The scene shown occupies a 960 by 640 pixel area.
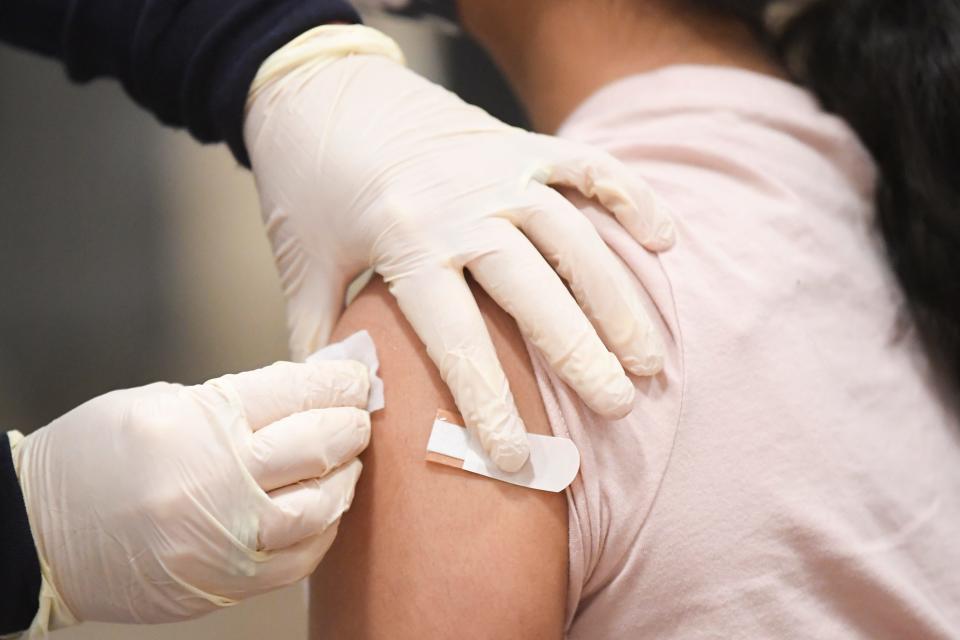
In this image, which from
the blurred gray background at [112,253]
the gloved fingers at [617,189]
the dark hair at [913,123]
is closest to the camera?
the gloved fingers at [617,189]

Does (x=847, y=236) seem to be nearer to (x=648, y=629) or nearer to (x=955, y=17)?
(x=955, y=17)

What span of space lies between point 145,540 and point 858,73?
895 millimetres

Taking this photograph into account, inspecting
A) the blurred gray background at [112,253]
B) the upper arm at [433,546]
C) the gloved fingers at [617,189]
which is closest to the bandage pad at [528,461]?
the upper arm at [433,546]

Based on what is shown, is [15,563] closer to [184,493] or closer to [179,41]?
[184,493]

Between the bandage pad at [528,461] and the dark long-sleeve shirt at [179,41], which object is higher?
the dark long-sleeve shirt at [179,41]

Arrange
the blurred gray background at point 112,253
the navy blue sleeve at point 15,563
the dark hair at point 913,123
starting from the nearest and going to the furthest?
the navy blue sleeve at point 15,563, the dark hair at point 913,123, the blurred gray background at point 112,253

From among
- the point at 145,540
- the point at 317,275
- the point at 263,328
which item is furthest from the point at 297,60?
the point at 263,328

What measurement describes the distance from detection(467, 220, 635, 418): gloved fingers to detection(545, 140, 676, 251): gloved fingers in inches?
3.4

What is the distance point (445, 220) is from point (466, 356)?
14 centimetres

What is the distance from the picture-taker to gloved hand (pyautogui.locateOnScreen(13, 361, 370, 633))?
69 cm

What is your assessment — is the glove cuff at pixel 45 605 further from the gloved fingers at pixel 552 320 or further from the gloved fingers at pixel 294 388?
the gloved fingers at pixel 552 320

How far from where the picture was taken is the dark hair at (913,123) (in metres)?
0.92

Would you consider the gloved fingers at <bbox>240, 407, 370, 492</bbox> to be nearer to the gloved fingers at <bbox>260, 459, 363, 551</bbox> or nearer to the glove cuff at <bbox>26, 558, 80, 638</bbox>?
the gloved fingers at <bbox>260, 459, 363, 551</bbox>

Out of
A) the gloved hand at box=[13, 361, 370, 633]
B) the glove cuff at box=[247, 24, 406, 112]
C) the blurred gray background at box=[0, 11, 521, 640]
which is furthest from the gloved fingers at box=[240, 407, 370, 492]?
the blurred gray background at box=[0, 11, 521, 640]
